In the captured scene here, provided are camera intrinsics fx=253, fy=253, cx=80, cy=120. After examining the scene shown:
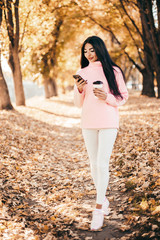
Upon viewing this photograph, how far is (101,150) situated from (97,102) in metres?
0.70

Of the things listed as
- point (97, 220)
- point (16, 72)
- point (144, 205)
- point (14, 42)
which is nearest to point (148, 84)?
point (16, 72)

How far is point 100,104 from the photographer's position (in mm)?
3680

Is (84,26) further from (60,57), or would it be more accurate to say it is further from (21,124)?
(21,124)

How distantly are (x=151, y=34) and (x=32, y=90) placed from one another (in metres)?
80.0

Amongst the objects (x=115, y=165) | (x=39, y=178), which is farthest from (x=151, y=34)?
(x=39, y=178)

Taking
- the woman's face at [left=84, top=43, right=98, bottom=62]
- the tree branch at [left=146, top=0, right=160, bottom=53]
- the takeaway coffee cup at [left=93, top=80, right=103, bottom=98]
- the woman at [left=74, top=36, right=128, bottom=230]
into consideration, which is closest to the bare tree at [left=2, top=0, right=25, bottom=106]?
the tree branch at [left=146, top=0, right=160, bottom=53]

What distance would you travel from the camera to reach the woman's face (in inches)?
148

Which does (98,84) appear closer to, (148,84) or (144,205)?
(144,205)

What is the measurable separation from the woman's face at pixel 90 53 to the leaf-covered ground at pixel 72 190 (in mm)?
2401

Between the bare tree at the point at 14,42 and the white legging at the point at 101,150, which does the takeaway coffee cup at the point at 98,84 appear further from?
the bare tree at the point at 14,42

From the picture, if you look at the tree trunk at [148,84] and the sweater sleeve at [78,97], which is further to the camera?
the tree trunk at [148,84]

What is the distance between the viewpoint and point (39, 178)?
5.90m

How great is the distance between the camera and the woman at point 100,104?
12.0ft

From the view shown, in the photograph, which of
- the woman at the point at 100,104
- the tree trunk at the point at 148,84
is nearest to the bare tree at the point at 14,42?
the woman at the point at 100,104
